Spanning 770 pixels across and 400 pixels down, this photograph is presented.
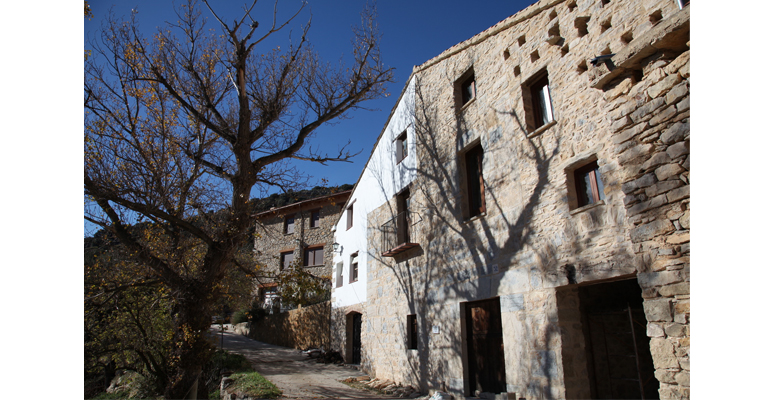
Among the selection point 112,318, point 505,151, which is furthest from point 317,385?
point 505,151

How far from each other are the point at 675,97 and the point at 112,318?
36.1 feet

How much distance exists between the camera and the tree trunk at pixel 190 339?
7.05 m

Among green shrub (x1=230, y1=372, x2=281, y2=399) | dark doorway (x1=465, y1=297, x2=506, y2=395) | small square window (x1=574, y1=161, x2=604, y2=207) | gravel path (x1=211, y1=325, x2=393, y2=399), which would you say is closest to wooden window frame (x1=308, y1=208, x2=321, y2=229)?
gravel path (x1=211, y1=325, x2=393, y2=399)

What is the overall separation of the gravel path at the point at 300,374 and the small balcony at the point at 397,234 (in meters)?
3.35

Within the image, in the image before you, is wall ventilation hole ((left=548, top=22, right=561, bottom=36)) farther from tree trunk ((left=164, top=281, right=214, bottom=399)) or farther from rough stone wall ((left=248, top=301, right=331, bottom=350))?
rough stone wall ((left=248, top=301, right=331, bottom=350))

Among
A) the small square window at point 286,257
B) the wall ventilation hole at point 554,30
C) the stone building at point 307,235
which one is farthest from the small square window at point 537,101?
the small square window at point 286,257

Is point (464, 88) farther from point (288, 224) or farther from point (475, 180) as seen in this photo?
point (288, 224)

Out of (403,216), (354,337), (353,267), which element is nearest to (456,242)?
(403,216)

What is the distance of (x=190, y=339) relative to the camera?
700 cm

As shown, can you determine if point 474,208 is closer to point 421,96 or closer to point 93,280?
point 421,96

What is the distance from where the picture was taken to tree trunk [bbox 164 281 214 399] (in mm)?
7047

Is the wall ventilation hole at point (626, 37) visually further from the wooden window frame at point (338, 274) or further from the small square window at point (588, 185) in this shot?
the wooden window frame at point (338, 274)

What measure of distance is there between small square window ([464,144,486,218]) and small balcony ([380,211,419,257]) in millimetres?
2064

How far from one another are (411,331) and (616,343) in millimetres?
4445
